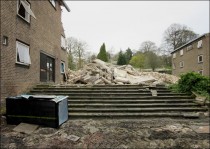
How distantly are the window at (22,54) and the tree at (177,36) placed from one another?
124 ft

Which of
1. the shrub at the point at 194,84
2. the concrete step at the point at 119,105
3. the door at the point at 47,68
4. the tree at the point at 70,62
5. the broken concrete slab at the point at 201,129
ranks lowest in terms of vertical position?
the broken concrete slab at the point at 201,129

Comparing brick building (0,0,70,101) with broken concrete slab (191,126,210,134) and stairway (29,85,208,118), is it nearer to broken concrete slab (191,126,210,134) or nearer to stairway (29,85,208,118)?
stairway (29,85,208,118)

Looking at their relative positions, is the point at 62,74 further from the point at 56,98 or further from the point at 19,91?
the point at 56,98

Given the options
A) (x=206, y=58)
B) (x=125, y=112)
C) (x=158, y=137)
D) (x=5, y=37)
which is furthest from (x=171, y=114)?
(x=206, y=58)

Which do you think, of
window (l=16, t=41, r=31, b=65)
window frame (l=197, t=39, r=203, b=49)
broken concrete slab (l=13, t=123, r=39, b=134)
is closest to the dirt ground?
broken concrete slab (l=13, t=123, r=39, b=134)

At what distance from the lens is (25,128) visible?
6898 mm

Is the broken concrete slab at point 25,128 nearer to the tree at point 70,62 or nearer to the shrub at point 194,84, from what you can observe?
the shrub at point 194,84

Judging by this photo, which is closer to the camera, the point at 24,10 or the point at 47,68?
the point at 24,10

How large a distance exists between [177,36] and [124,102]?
3751cm

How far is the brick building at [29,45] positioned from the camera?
9.23 m

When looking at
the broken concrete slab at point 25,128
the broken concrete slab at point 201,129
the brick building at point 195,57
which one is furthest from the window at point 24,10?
the brick building at point 195,57

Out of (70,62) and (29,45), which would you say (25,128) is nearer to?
(29,45)

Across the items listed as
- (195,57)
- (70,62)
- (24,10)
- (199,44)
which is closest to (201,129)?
(24,10)

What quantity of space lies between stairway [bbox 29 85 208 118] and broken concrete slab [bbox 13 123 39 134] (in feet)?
6.55
